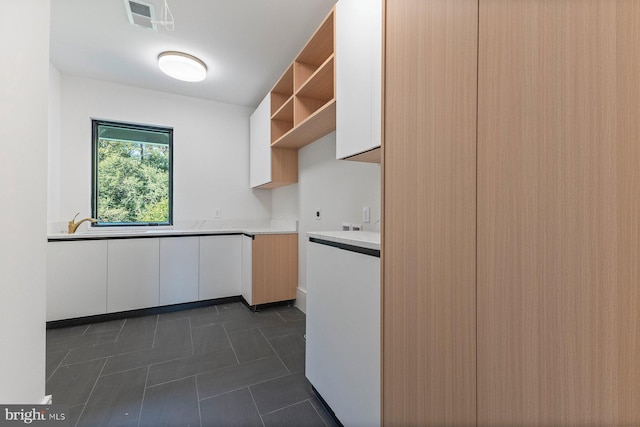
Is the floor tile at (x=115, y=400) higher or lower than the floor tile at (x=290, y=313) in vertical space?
higher

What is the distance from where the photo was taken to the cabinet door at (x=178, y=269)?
9.71 ft

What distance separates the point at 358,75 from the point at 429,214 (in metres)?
0.98

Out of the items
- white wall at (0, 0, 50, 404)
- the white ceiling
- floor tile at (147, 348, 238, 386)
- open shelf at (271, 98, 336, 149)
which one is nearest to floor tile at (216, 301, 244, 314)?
floor tile at (147, 348, 238, 386)

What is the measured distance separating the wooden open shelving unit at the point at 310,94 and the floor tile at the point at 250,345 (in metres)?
1.89

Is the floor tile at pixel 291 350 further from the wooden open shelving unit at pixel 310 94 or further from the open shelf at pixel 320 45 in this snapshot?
the open shelf at pixel 320 45

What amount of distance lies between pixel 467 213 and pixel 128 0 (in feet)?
8.27

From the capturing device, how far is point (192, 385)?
171 cm

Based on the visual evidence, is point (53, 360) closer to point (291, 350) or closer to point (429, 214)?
point (291, 350)

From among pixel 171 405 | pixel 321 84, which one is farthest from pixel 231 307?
pixel 321 84

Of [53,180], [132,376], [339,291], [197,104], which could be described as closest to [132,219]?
[53,180]

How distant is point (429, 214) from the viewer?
2.70 feet

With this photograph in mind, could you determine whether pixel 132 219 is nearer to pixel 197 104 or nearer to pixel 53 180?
pixel 53 180

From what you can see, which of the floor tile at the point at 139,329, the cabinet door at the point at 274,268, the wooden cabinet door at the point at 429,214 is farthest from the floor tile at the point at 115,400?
the wooden cabinet door at the point at 429,214

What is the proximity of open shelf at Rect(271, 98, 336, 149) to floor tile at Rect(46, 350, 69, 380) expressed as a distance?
8.26ft
